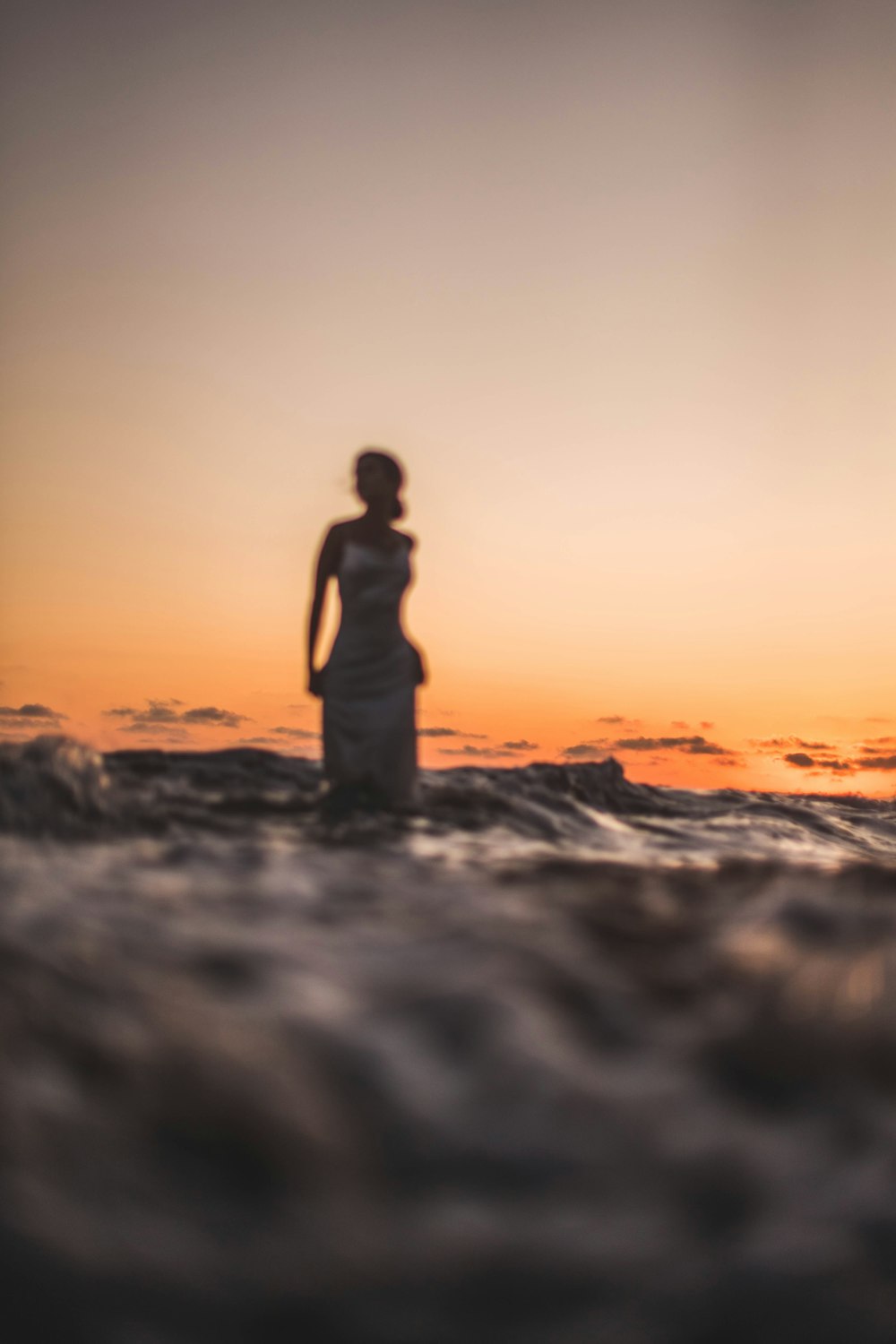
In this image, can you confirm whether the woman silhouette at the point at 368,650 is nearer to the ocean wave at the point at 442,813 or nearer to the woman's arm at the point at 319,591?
the woman's arm at the point at 319,591

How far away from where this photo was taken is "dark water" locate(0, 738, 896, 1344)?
5.63 ft

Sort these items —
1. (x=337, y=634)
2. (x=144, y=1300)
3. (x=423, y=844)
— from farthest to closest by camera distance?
(x=337, y=634)
(x=423, y=844)
(x=144, y=1300)

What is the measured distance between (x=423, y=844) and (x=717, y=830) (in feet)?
12.4

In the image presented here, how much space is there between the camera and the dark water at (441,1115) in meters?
1.72

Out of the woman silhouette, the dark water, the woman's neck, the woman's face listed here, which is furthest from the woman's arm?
the dark water

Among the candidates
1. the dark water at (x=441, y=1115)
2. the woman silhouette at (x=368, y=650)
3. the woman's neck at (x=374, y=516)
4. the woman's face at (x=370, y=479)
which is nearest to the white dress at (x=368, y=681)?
the woman silhouette at (x=368, y=650)

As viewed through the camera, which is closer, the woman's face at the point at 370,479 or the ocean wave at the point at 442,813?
the ocean wave at the point at 442,813

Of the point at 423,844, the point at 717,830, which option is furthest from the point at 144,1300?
the point at 717,830

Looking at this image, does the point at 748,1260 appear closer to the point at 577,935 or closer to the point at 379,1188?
the point at 379,1188

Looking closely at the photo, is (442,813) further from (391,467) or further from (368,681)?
(391,467)

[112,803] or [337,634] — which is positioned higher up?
[337,634]

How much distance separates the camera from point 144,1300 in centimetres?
164

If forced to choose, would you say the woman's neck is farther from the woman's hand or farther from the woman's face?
the woman's hand

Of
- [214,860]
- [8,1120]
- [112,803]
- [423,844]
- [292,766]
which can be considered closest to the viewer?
[8,1120]
